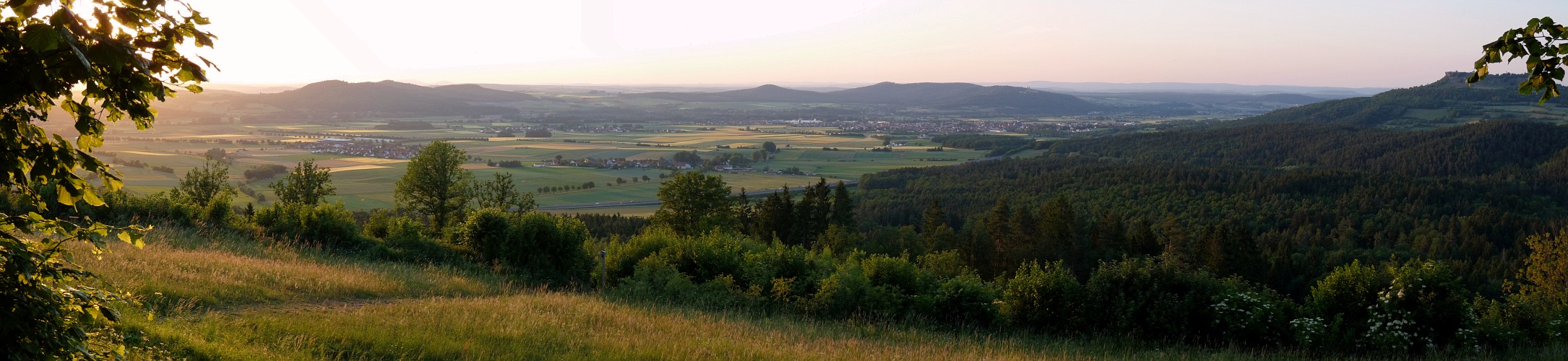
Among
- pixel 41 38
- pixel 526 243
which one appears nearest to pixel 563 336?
pixel 41 38

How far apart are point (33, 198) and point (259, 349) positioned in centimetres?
444

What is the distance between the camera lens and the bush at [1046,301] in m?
15.5

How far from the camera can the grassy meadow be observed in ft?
28.1

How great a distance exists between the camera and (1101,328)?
1540 cm

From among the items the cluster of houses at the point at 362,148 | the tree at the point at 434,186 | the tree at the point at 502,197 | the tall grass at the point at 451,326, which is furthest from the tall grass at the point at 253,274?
the cluster of houses at the point at 362,148

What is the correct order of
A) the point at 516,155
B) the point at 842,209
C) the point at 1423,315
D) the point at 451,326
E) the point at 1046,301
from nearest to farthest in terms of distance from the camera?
the point at 451,326 → the point at 1423,315 → the point at 1046,301 → the point at 842,209 → the point at 516,155

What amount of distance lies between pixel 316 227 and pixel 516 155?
93.1m

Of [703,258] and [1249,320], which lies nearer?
[1249,320]

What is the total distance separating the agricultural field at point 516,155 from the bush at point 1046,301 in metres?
51.5

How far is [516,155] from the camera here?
11144 centimetres

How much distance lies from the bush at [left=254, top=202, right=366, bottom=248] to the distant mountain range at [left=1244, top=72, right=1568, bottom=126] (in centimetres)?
18438

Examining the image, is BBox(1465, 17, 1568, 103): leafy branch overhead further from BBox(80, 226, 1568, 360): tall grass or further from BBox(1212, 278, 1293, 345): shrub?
BBox(1212, 278, 1293, 345): shrub

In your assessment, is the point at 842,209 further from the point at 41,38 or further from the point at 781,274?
the point at 41,38

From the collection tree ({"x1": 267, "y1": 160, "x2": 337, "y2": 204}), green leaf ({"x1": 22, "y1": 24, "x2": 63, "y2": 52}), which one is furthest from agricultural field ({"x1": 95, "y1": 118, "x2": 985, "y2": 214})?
green leaf ({"x1": 22, "y1": 24, "x2": 63, "y2": 52})
